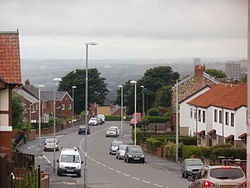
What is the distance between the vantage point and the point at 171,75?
116625 mm

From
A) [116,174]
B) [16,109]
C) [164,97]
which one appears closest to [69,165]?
[116,174]

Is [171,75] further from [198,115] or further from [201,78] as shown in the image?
[198,115]

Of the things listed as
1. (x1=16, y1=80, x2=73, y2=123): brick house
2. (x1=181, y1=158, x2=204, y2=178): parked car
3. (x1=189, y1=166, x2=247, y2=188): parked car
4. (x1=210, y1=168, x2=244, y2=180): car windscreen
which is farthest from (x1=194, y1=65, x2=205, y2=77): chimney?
(x1=210, y1=168, x2=244, y2=180): car windscreen

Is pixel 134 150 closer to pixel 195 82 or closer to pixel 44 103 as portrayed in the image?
pixel 195 82

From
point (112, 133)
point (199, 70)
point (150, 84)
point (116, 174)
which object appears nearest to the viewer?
point (116, 174)

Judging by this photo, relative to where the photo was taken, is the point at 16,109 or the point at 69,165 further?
the point at 16,109

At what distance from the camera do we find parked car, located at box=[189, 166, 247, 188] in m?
18.1

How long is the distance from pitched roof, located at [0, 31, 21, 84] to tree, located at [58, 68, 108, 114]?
85143 millimetres

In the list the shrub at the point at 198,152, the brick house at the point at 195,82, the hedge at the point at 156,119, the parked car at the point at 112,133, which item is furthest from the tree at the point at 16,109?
the hedge at the point at 156,119

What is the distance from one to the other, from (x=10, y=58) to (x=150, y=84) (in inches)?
3451

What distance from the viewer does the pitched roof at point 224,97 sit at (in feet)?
157

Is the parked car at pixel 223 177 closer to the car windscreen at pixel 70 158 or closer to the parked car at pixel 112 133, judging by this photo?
the car windscreen at pixel 70 158

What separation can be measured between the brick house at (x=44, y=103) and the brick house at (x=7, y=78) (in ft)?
184

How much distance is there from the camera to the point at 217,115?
51188mm
